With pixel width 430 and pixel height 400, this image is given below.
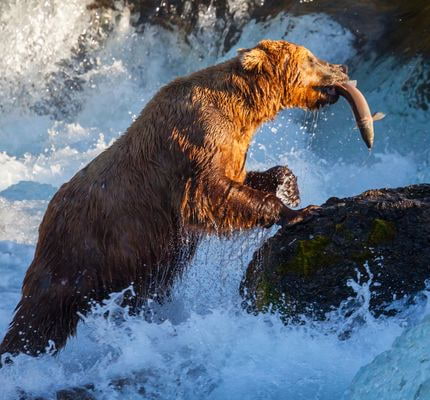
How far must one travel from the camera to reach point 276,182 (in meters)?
6.37

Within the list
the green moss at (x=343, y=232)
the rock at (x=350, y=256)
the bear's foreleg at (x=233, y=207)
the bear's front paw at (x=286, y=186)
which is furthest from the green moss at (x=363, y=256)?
the bear's front paw at (x=286, y=186)

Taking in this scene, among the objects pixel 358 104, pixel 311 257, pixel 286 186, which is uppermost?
pixel 358 104

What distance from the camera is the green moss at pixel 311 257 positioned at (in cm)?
533

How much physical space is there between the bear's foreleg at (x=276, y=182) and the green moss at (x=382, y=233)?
1.25m

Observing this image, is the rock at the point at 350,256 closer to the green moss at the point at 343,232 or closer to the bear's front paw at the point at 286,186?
the green moss at the point at 343,232

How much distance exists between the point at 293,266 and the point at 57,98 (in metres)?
7.08

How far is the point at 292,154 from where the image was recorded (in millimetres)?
9922

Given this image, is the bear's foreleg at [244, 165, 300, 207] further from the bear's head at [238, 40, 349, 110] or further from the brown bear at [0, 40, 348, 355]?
the bear's head at [238, 40, 349, 110]

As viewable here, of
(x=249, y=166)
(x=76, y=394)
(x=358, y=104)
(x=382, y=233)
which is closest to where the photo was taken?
(x=382, y=233)

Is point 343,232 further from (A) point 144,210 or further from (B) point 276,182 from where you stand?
(A) point 144,210

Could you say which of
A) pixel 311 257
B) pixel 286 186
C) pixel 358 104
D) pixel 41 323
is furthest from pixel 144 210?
pixel 358 104

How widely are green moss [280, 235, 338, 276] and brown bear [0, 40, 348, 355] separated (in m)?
0.34

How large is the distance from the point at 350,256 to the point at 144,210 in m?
1.49

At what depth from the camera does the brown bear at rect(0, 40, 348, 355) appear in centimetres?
579
